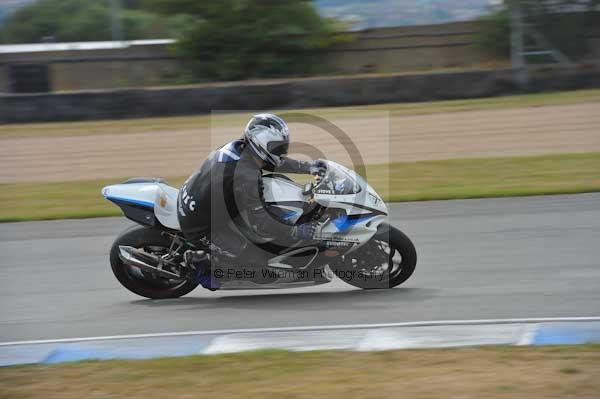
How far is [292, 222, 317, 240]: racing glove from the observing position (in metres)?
7.10

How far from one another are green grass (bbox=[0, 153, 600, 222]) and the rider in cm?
506

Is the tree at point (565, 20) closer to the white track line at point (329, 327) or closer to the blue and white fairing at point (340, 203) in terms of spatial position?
the blue and white fairing at point (340, 203)

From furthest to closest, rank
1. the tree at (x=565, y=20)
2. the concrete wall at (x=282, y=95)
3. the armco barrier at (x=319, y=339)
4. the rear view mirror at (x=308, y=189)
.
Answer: the tree at (x=565, y=20) < the concrete wall at (x=282, y=95) < the rear view mirror at (x=308, y=189) < the armco barrier at (x=319, y=339)

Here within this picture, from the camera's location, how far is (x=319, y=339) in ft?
20.5

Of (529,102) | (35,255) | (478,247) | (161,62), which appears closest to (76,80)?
(161,62)

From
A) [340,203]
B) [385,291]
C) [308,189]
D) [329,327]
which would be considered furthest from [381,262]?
[329,327]

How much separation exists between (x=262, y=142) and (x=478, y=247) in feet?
9.74

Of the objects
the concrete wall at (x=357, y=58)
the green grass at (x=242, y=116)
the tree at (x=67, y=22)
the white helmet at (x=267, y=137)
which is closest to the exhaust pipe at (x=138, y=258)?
the white helmet at (x=267, y=137)

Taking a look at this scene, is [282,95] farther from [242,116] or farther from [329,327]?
[329,327]

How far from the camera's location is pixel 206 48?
101ft

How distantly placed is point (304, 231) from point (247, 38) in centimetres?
2413

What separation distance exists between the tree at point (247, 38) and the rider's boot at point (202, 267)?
912 inches

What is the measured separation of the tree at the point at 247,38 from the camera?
30.3m

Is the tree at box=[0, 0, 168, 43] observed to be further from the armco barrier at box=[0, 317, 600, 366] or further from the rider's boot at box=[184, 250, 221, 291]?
the armco barrier at box=[0, 317, 600, 366]
